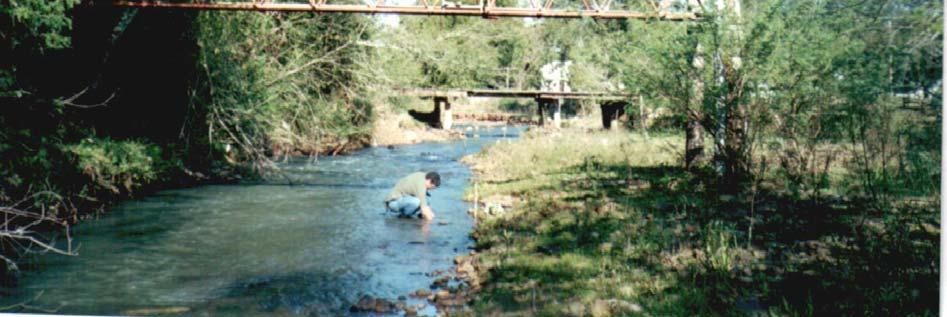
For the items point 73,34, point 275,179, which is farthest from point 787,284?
point 275,179

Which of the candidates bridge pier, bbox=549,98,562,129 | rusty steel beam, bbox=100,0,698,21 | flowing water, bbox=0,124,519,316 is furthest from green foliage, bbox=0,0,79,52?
bridge pier, bbox=549,98,562,129

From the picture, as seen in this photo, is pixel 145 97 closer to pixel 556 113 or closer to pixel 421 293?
pixel 421 293

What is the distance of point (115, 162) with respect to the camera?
407 inches

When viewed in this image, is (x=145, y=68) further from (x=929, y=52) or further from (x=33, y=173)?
(x=929, y=52)

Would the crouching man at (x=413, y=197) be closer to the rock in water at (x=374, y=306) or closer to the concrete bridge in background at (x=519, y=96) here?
the rock in water at (x=374, y=306)

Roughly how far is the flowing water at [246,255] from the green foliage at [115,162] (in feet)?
1.39

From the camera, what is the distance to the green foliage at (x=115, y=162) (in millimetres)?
9445

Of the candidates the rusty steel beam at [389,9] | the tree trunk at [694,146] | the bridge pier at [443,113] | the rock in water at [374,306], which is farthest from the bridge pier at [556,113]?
the rock in water at [374,306]

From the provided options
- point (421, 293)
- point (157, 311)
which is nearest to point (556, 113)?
point (421, 293)

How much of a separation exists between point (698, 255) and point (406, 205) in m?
4.78

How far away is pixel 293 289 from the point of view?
6.39m

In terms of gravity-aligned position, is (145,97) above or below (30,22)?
below

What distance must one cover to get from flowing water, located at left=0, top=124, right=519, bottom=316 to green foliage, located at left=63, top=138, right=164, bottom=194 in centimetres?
42

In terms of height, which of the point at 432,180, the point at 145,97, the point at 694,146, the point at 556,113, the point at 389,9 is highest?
the point at 389,9
